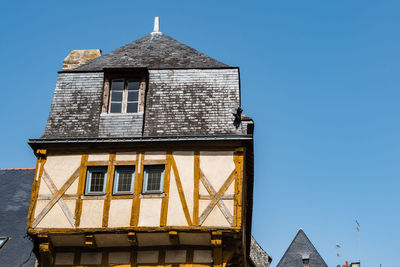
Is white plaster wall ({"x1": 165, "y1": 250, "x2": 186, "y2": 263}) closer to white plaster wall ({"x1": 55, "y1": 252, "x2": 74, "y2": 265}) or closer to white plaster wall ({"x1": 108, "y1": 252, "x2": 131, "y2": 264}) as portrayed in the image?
white plaster wall ({"x1": 108, "y1": 252, "x2": 131, "y2": 264})

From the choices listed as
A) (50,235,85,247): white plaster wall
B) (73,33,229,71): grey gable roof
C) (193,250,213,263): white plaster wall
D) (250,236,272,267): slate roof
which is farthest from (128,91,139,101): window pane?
(250,236,272,267): slate roof

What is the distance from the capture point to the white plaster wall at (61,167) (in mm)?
14235

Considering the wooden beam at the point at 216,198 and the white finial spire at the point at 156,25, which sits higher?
the white finial spire at the point at 156,25

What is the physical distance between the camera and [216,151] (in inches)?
561

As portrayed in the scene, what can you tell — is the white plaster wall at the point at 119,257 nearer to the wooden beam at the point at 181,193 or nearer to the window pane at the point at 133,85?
the wooden beam at the point at 181,193

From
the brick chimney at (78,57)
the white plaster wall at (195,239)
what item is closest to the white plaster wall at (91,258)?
the white plaster wall at (195,239)

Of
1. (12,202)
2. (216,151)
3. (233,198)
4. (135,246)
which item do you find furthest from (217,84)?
(12,202)

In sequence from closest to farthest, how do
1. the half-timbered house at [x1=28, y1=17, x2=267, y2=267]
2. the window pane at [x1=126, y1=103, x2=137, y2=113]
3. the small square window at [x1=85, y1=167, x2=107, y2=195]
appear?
the half-timbered house at [x1=28, y1=17, x2=267, y2=267] < the small square window at [x1=85, y1=167, x2=107, y2=195] < the window pane at [x1=126, y1=103, x2=137, y2=113]

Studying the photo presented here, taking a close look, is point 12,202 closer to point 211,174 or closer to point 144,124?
point 144,124

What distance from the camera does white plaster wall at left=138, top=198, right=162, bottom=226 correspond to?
1359 centimetres

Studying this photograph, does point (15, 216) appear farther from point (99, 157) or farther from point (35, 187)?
point (99, 157)

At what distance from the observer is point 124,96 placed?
1519 cm

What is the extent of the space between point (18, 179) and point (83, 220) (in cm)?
576

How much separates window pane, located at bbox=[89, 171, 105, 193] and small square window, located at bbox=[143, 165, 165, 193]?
95 cm
